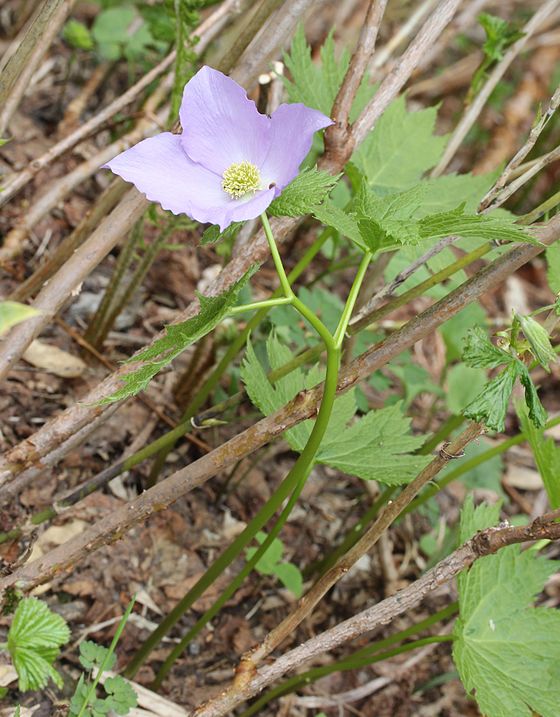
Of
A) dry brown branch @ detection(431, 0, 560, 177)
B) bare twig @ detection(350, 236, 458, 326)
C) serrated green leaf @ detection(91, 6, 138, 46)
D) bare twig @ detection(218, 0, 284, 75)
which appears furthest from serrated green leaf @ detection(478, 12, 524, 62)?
serrated green leaf @ detection(91, 6, 138, 46)

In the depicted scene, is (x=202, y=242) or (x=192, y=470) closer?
(x=202, y=242)

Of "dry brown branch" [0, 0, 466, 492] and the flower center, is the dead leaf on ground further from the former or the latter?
the flower center

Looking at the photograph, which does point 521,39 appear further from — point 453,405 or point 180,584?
point 180,584

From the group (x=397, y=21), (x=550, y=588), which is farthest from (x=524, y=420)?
(x=397, y=21)

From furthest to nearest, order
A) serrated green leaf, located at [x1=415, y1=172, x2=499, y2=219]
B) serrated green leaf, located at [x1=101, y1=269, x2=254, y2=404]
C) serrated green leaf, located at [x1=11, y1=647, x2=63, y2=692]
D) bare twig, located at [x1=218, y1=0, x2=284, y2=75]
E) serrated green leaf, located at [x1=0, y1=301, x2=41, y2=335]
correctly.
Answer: serrated green leaf, located at [x1=415, y1=172, x2=499, y2=219] → bare twig, located at [x1=218, y1=0, x2=284, y2=75] → serrated green leaf, located at [x1=11, y1=647, x2=63, y2=692] → serrated green leaf, located at [x1=101, y1=269, x2=254, y2=404] → serrated green leaf, located at [x1=0, y1=301, x2=41, y2=335]

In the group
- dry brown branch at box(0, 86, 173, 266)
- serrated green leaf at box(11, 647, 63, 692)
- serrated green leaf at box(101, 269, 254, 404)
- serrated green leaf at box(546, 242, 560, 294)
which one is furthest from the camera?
dry brown branch at box(0, 86, 173, 266)

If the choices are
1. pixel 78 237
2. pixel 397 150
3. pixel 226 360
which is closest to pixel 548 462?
pixel 226 360
